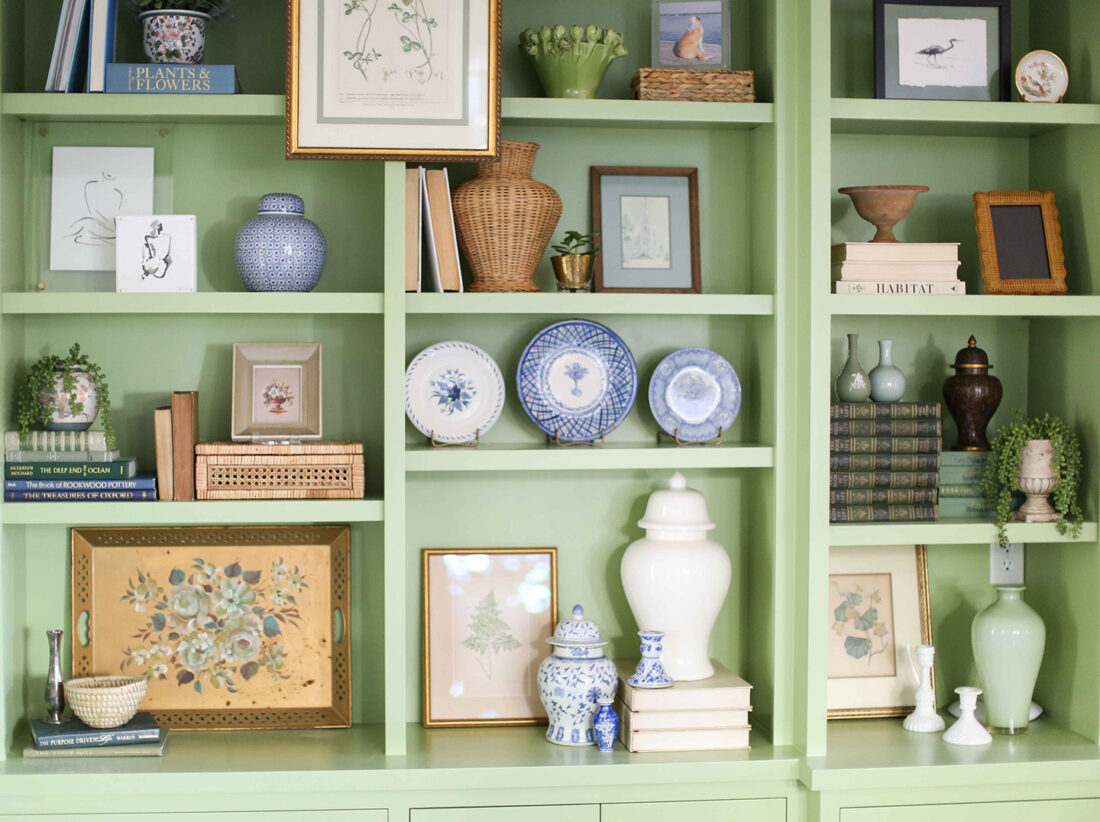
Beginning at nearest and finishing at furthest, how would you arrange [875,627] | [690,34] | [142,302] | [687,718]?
[142,302] < [687,718] < [690,34] < [875,627]

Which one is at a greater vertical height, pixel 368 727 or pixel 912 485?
pixel 912 485

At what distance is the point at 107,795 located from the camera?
230cm

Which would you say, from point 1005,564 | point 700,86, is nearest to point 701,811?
point 1005,564

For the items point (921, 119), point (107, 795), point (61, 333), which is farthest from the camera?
point (61, 333)

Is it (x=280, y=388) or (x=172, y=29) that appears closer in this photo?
(x=172, y=29)

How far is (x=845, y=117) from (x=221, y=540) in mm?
1651

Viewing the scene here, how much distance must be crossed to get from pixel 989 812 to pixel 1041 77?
5.15 feet

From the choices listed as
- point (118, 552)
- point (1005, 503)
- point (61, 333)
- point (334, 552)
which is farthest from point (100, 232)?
point (1005, 503)

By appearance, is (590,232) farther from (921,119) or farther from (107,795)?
(107,795)

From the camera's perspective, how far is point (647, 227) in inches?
105

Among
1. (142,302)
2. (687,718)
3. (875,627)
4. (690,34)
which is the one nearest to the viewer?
(142,302)

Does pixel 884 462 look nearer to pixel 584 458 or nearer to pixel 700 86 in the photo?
pixel 584 458

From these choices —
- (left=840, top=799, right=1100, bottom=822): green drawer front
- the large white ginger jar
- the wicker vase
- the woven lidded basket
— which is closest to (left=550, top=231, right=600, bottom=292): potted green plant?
the wicker vase

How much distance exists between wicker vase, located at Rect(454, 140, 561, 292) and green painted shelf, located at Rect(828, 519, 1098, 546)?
859 mm
